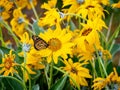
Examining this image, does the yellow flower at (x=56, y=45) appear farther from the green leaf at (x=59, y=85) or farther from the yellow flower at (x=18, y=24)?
the yellow flower at (x=18, y=24)

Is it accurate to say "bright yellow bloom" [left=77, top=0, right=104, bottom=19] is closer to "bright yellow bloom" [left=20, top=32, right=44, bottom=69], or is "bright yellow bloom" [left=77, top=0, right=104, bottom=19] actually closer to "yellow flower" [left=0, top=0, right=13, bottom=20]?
"bright yellow bloom" [left=20, top=32, right=44, bottom=69]

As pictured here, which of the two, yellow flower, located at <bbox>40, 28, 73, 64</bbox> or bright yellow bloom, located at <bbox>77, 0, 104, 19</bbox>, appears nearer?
yellow flower, located at <bbox>40, 28, 73, 64</bbox>

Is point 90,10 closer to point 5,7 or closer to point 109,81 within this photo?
point 109,81

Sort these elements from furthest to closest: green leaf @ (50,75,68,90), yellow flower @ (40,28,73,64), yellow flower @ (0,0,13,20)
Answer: yellow flower @ (0,0,13,20)
green leaf @ (50,75,68,90)
yellow flower @ (40,28,73,64)

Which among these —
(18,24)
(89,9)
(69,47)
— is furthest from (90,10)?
(18,24)

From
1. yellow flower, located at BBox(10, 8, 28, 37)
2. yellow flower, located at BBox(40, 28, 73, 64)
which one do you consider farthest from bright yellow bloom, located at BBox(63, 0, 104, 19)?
yellow flower, located at BBox(10, 8, 28, 37)

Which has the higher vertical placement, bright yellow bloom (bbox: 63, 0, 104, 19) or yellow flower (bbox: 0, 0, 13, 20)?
yellow flower (bbox: 0, 0, 13, 20)

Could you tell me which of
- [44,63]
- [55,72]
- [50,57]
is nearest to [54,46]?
[50,57]

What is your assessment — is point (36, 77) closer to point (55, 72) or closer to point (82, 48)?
point (55, 72)

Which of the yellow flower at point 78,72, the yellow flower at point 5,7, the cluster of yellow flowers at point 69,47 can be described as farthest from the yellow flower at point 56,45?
the yellow flower at point 5,7
